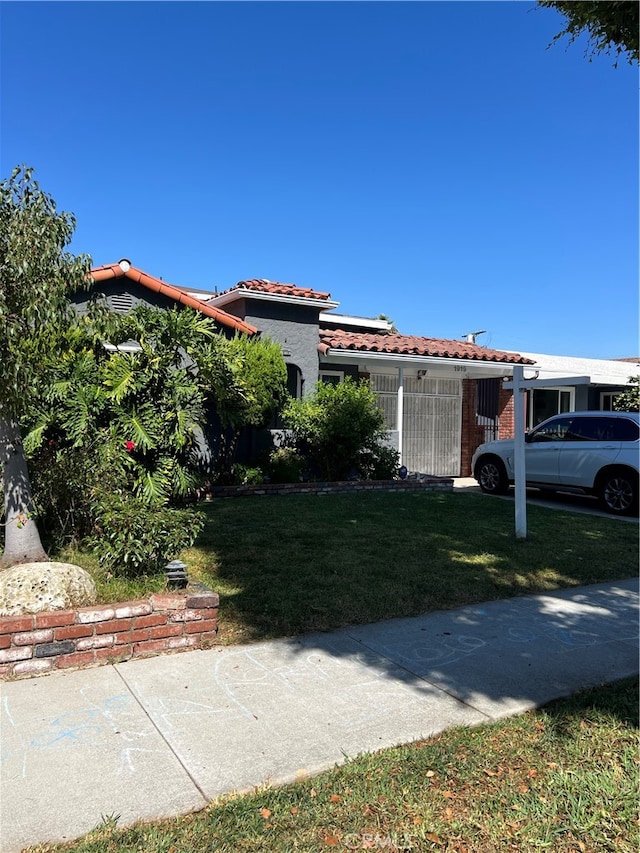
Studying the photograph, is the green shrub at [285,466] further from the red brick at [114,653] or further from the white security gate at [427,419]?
the red brick at [114,653]

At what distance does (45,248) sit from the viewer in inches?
177

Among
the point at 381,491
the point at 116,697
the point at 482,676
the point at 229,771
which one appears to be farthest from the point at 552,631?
the point at 381,491

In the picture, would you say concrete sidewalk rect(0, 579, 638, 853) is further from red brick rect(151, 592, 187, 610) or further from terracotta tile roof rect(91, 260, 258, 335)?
terracotta tile roof rect(91, 260, 258, 335)

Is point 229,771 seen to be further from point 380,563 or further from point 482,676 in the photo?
point 380,563

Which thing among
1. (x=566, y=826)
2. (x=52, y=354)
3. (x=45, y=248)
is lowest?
(x=566, y=826)

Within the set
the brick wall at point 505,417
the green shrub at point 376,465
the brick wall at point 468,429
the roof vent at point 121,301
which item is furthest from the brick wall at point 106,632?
the brick wall at point 505,417

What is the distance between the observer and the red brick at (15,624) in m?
3.74

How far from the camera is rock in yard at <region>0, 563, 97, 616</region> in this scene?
394 cm

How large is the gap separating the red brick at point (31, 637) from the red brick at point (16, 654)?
35mm

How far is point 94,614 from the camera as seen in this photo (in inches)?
157

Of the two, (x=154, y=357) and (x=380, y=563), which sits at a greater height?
(x=154, y=357)

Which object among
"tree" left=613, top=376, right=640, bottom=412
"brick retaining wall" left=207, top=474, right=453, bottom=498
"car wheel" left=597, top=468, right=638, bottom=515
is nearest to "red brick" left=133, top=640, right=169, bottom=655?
"brick retaining wall" left=207, top=474, right=453, bottom=498

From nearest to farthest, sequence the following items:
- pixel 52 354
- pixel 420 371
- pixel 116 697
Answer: pixel 116 697 < pixel 52 354 < pixel 420 371

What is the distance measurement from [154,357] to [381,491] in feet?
22.1
